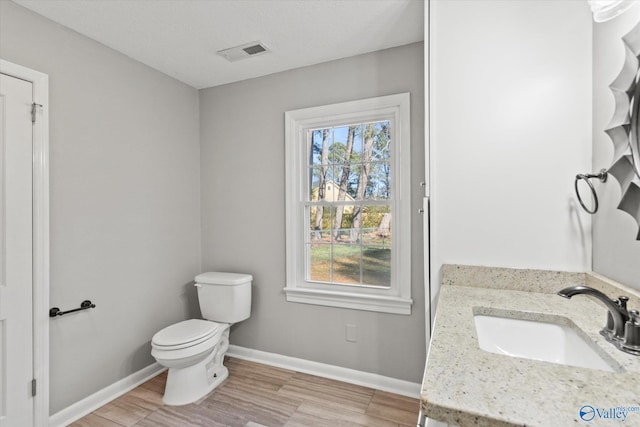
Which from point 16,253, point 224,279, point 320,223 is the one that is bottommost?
point 224,279

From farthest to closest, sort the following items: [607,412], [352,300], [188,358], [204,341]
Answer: [352,300]
[204,341]
[188,358]
[607,412]

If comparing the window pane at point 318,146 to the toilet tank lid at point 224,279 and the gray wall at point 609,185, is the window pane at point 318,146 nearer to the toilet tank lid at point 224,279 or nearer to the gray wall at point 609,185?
the toilet tank lid at point 224,279

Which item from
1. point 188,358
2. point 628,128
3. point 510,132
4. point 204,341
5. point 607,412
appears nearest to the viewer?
point 607,412

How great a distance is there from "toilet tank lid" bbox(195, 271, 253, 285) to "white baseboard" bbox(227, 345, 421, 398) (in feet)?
2.20

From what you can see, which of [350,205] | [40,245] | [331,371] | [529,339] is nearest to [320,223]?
[350,205]

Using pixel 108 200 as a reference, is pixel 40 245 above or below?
below

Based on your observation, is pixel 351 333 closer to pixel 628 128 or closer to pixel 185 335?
pixel 185 335

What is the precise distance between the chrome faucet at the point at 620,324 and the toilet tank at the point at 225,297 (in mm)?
2118

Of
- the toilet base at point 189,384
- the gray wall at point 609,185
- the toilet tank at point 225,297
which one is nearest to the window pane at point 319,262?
the toilet tank at point 225,297

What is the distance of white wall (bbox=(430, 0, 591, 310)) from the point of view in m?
1.41

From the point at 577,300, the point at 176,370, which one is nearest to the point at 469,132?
the point at 577,300

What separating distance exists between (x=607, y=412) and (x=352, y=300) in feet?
6.00

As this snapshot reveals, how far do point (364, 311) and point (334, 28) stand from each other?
1960 millimetres

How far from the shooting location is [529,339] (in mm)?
1120
